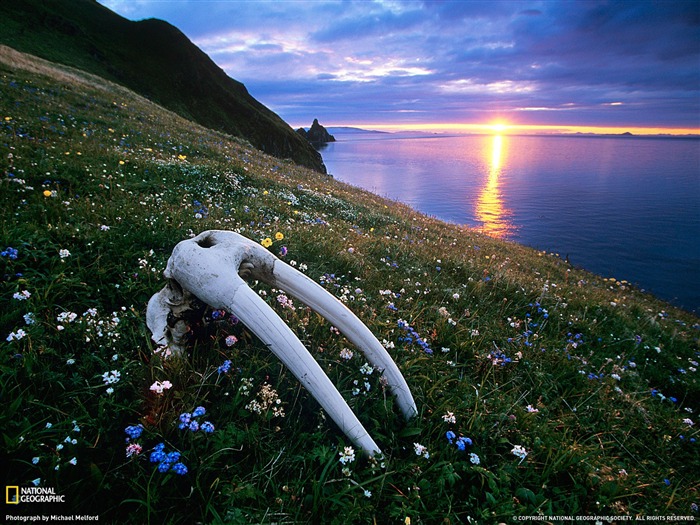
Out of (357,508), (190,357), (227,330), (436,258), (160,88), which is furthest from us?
(160,88)

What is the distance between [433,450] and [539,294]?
5.05m

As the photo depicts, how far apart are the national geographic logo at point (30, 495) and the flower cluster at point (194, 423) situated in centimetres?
63

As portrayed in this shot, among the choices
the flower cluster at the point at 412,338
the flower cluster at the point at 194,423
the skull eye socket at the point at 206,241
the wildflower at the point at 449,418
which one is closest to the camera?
the flower cluster at the point at 194,423

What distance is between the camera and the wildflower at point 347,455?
2127mm

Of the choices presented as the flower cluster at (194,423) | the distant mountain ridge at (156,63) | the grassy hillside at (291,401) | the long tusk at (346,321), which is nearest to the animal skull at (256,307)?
the long tusk at (346,321)

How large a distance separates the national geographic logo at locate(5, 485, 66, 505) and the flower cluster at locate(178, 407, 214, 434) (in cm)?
63

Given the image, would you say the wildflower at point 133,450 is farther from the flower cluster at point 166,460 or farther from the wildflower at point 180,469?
the wildflower at point 180,469

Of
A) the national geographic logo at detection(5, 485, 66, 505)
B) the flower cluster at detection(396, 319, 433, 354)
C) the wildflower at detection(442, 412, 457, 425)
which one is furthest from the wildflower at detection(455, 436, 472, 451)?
the national geographic logo at detection(5, 485, 66, 505)

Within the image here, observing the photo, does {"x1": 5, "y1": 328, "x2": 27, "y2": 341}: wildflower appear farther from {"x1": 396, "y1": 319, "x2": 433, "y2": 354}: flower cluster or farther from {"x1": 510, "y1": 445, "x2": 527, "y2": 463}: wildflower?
{"x1": 510, "y1": 445, "x2": 527, "y2": 463}: wildflower

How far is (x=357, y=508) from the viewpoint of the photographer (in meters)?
1.92

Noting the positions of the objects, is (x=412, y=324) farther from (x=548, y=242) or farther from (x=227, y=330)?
(x=548, y=242)

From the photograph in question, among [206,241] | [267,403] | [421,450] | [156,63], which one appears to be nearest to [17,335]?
[206,241]

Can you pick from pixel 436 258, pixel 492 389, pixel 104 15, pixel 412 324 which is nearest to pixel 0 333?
pixel 412 324

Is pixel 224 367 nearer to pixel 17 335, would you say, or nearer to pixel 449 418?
pixel 17 335
